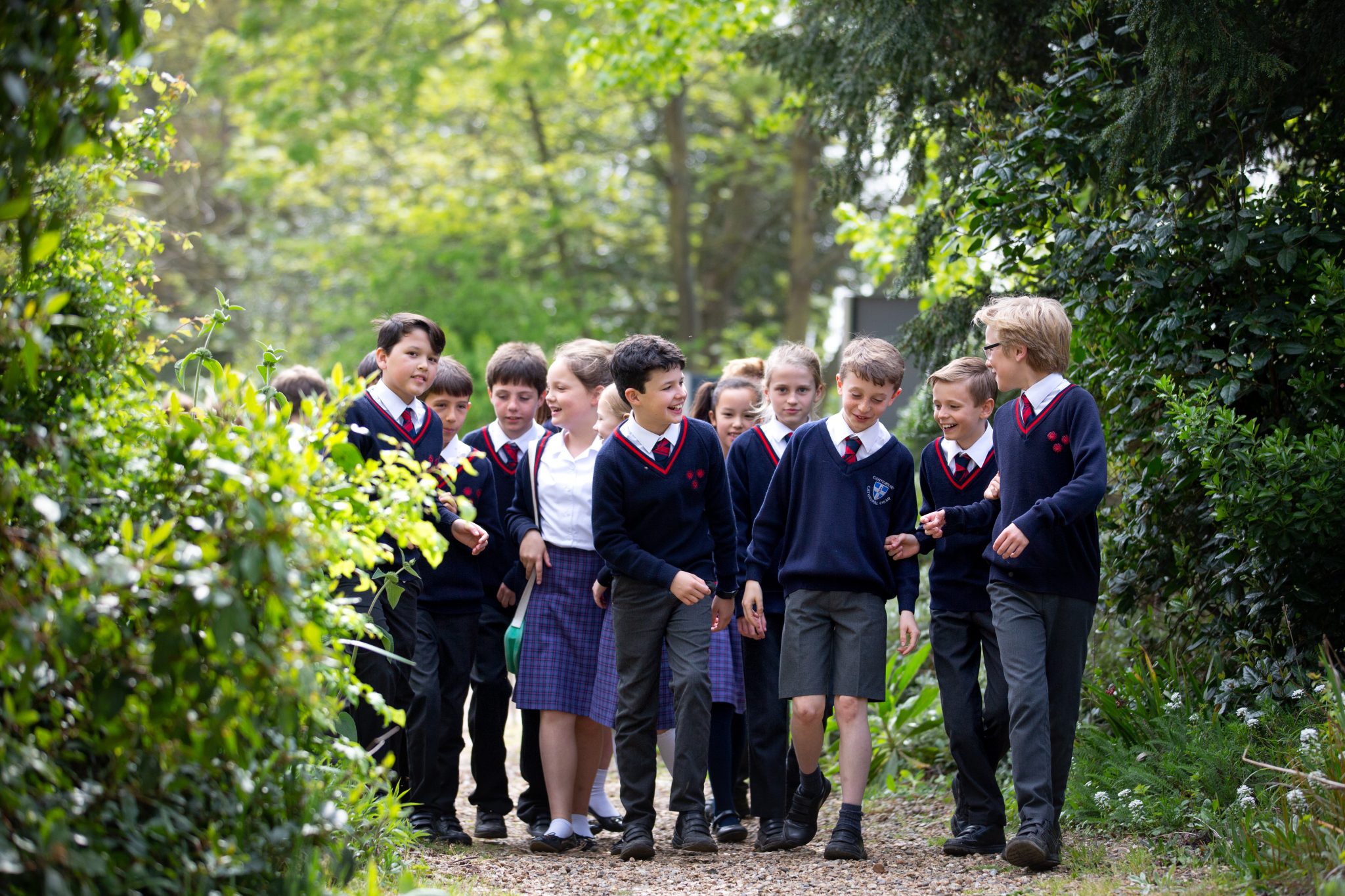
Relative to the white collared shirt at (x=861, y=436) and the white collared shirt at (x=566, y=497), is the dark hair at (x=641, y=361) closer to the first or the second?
the white collared shirt at (x=566, y=497)

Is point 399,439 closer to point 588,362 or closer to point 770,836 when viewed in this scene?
point 588,362

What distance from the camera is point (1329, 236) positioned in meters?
4.82

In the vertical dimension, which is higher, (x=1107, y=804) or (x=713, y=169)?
(x=713, y=169)

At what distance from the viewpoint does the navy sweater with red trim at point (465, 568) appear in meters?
5.31

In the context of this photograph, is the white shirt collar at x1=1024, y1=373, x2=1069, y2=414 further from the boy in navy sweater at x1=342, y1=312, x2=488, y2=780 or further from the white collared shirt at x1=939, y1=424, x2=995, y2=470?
the boy in navy sweater at x1=342, y1=312, x2=488, y2=780

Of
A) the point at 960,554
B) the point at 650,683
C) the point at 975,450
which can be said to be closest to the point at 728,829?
the point at 650,683

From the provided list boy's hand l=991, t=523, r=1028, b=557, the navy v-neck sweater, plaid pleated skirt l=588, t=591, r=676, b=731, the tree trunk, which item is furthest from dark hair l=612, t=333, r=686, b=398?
the tree trunk

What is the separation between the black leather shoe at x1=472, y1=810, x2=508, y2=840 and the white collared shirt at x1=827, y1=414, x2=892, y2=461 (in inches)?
85.6

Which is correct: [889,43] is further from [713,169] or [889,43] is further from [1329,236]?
[713,169]

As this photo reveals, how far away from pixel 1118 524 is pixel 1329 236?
1400 mm

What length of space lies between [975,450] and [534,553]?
6.02 feet

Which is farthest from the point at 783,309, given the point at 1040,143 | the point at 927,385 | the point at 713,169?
the point at 1040,143

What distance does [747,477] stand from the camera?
18.5ft

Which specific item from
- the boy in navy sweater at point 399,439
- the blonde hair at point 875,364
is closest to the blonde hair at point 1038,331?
the blonde hair at point 875,364
